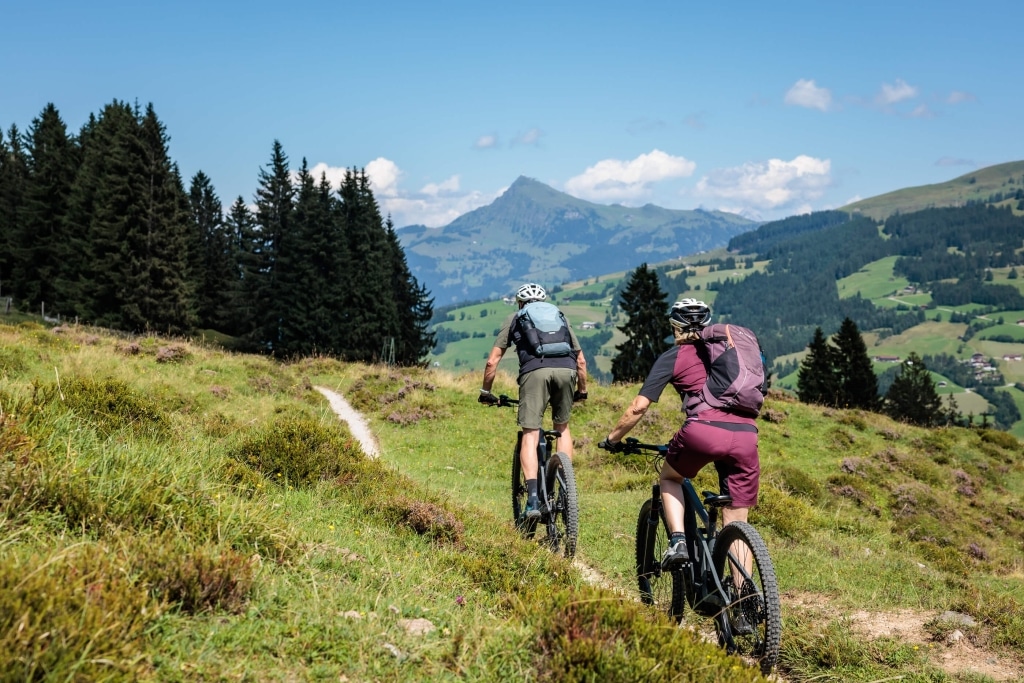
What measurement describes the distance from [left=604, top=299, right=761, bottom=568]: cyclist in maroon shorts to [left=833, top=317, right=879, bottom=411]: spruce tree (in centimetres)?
6610

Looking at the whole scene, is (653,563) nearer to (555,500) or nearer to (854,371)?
(555,500)

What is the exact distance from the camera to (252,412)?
1405 centimetres

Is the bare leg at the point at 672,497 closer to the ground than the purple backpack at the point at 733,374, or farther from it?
closer to the ground

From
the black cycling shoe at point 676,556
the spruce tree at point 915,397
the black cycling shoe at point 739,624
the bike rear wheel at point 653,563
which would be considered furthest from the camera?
the spruce tree at point 915,397

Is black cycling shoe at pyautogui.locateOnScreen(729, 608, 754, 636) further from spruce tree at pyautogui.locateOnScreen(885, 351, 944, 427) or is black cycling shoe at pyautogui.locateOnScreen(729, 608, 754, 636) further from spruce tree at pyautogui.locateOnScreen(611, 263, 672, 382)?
spruce tree at pyautogui.locateOnScreen(885, 351, 944, 427)

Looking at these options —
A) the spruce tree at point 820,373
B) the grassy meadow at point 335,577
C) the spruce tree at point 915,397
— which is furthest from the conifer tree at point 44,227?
the spruce tree at point 915,397

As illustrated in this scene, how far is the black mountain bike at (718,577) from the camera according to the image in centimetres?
449

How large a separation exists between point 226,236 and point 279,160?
18.3m

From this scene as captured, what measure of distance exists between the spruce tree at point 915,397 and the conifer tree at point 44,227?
267 feet

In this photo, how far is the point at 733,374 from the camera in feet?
17.1

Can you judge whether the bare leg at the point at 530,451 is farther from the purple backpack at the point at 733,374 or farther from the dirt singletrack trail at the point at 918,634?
the purple backpack at the point at 733,374

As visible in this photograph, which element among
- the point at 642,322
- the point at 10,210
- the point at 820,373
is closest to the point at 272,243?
the point at 10,210

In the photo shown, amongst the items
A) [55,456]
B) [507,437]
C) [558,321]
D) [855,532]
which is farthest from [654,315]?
[55,456]

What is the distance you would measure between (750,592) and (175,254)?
52.6m
